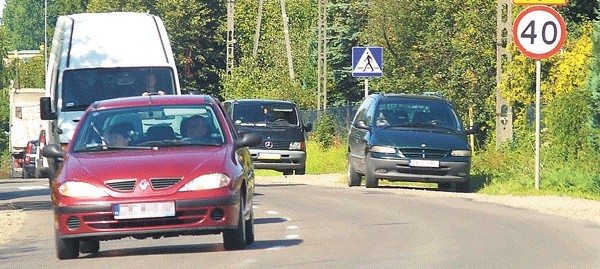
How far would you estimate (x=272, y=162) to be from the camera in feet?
123

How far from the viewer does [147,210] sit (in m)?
14.1

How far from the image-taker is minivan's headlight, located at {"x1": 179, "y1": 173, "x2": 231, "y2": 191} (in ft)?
46.4

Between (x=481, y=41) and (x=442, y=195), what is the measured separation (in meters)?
21.6

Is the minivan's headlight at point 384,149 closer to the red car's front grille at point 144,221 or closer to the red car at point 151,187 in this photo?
the red car at point 151,187

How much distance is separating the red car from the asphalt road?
0.28 metres

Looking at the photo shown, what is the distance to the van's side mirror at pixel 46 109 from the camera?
77.0ft

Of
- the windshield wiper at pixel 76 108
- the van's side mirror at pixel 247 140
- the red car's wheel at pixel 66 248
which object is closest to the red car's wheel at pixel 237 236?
the van's side mirror at pixel 247 140

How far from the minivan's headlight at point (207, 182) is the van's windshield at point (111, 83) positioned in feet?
34.5

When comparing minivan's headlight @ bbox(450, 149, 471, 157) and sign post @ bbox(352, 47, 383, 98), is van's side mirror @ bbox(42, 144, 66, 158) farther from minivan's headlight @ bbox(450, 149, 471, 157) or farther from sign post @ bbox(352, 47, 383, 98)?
sign post @ bbox(352, 47, 383, 98)

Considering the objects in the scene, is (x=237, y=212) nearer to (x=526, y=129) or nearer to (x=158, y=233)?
A: (x=158, y=233)

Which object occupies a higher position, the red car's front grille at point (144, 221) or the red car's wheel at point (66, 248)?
the red car's front grille at point (144, 221)

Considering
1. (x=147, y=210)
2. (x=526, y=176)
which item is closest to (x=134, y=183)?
(x=147, y=210)

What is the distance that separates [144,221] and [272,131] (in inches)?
927

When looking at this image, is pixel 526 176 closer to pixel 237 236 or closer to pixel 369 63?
pixel 369 63
